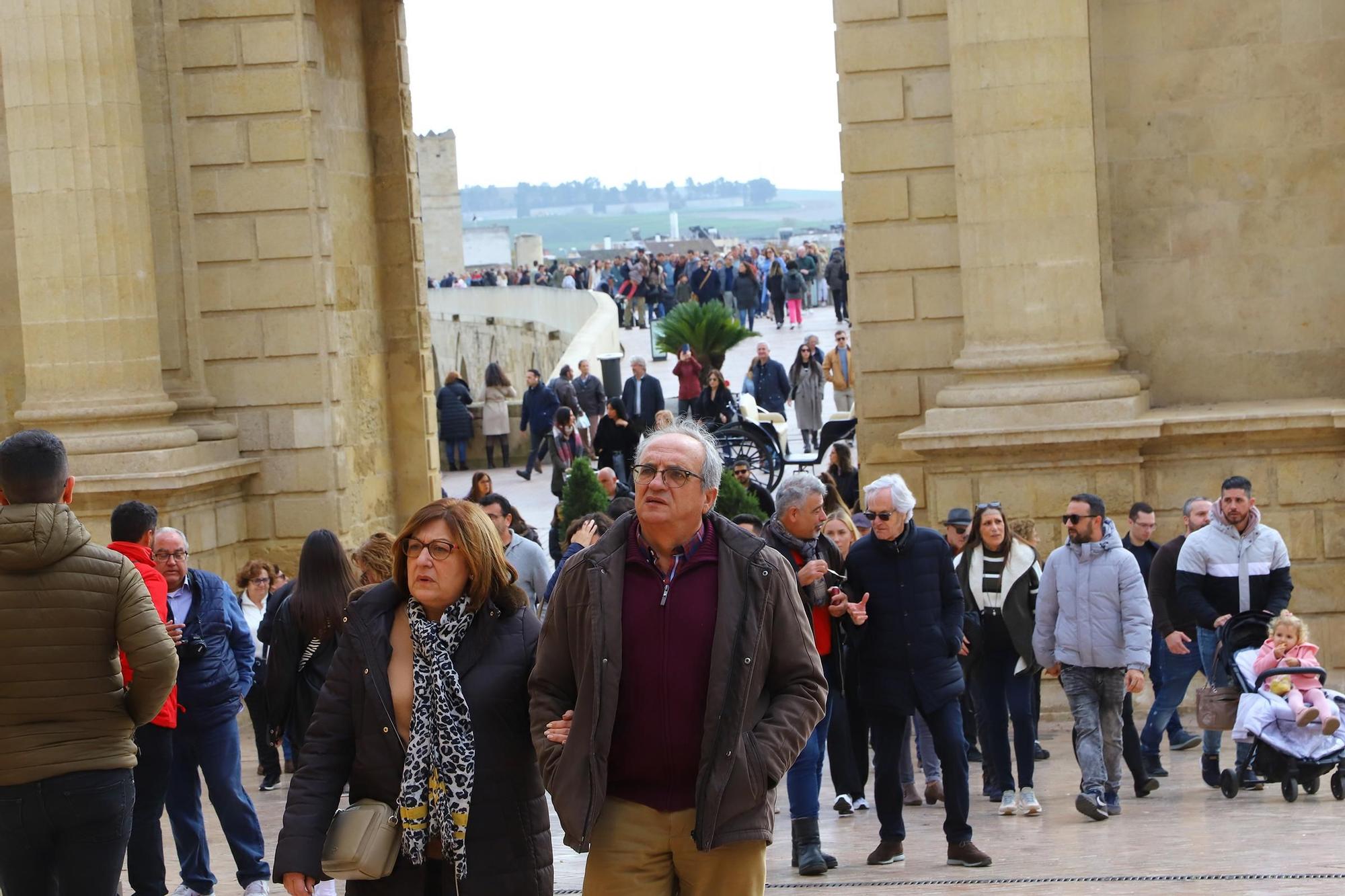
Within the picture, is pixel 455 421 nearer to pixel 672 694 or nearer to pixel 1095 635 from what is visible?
pixel 1095 635

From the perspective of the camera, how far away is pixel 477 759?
5.26 m

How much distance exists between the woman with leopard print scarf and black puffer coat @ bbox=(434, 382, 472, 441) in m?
20.9

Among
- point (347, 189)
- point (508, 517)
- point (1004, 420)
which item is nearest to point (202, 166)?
point (347, 189)

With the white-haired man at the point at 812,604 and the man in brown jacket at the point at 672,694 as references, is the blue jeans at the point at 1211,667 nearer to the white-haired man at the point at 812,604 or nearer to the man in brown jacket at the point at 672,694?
the white-haired man at the point at 812,604

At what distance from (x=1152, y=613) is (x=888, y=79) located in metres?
4.40

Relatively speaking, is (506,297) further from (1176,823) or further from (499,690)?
(499,690)

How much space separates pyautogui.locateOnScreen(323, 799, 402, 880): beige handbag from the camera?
5152mm

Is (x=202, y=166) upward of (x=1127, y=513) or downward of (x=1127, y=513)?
upward

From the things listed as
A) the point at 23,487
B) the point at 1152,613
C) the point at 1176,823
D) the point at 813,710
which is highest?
the point at 23,487

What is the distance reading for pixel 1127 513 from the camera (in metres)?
12.7

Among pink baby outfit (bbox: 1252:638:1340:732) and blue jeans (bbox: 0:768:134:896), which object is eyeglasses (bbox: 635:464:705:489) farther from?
pink baby outfit (bbox: 1252:638:1340:732)

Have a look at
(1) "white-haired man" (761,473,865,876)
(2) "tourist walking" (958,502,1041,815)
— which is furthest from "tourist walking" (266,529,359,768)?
(2) "tourist walking" (958,502,1041,815)

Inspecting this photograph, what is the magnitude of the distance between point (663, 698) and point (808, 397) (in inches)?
804

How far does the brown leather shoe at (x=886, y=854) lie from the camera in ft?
28.0
